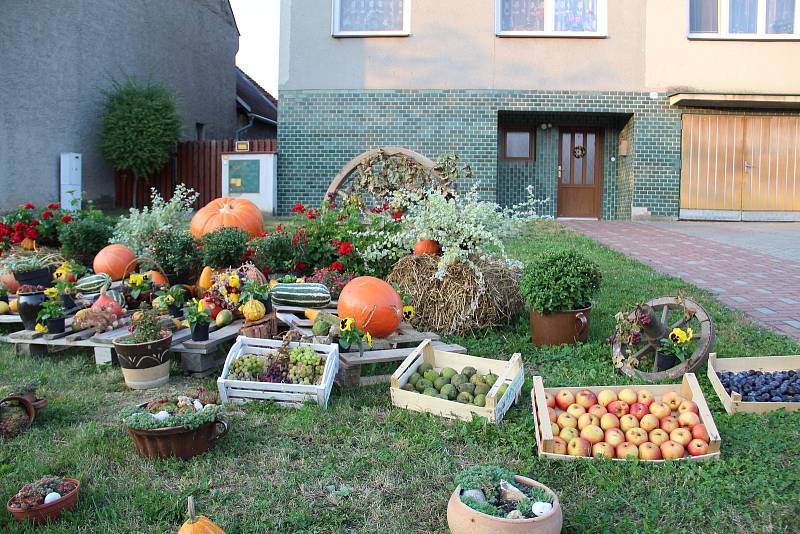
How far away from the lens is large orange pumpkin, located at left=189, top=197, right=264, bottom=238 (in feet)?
26.3

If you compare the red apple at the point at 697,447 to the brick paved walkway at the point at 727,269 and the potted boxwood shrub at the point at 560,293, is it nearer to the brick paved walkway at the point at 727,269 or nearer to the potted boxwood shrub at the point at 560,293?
the potted boxwood shrub at the point at 560,293

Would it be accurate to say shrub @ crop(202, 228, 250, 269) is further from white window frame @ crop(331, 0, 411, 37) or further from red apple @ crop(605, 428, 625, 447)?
white window frame @ crop(331, 0, 411, 37)

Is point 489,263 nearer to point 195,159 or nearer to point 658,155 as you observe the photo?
point 658,155

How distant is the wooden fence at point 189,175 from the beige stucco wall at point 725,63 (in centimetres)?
940

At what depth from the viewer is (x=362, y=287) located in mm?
5031

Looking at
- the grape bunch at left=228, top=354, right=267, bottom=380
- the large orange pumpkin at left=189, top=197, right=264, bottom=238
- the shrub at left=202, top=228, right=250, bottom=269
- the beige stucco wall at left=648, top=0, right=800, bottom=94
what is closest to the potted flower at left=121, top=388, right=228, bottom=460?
the grape bunch at left=228, top=354, right=267, bottom=380

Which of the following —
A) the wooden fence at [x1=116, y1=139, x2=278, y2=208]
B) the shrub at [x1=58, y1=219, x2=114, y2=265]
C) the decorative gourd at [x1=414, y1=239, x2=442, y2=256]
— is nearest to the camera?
the decorative gourd at [x1=414, y1=239, x2=442, y2=256]

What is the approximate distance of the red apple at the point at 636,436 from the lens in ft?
10.8

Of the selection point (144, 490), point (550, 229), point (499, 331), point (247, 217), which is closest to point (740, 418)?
point (499, 331)

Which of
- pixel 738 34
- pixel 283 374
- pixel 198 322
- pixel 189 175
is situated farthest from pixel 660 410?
pixel 189 175

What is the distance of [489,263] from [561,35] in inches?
402

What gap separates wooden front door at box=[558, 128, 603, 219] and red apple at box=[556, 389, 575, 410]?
1302cm

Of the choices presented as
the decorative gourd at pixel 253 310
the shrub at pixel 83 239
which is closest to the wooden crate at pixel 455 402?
the decorative gourd at pixel 253 310

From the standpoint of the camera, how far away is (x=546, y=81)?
1472 cm
